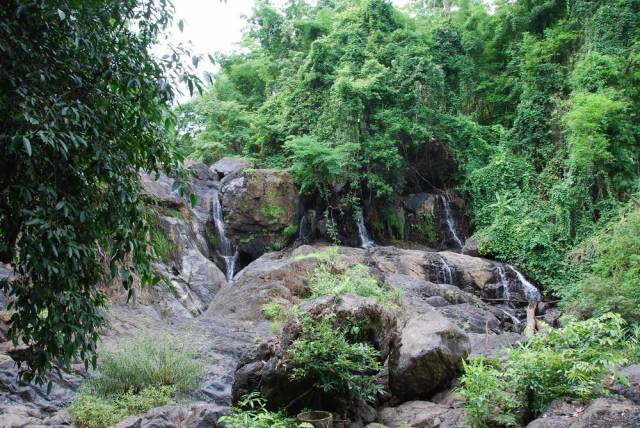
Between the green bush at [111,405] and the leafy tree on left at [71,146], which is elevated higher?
the leafy tree on left at [71,146]

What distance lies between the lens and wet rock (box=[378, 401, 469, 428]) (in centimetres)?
571

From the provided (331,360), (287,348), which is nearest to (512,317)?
(331,360)

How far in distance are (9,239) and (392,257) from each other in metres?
12.9

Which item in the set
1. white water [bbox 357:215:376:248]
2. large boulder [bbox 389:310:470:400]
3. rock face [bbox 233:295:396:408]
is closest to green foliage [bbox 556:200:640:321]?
large boulder [bbox 389:310:470:400]

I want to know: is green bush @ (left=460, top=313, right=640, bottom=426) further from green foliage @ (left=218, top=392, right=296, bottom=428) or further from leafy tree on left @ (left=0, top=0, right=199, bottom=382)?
leafy tree on left @ (left=0, top=0, right=199, bottom=382)

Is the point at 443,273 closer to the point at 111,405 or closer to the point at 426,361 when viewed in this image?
the point at 426,361

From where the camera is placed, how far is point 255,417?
17.5 ft

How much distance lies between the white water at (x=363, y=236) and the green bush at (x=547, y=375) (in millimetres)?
13122

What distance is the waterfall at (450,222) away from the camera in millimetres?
19531

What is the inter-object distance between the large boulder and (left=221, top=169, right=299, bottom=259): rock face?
37.0 ft

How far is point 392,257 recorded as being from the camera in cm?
1528

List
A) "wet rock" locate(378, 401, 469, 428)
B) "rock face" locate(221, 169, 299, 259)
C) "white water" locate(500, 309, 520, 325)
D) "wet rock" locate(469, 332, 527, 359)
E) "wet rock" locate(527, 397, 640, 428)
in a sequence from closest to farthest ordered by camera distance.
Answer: "wet rock" locate(527, 397, 640, 428) → "wet rock" locate(378, 401, 469, 428) → "wet rock" locate(469, 332, 527, 359) → "white water" locate(500, 309, 520, 325) → "rock face" locate(221, 169, 299, 259)

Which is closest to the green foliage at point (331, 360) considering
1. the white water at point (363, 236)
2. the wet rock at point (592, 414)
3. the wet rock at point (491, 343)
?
the wet rock at point (592, 414)

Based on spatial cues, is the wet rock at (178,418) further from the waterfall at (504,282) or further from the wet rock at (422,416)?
the waterfall at (504,282)
